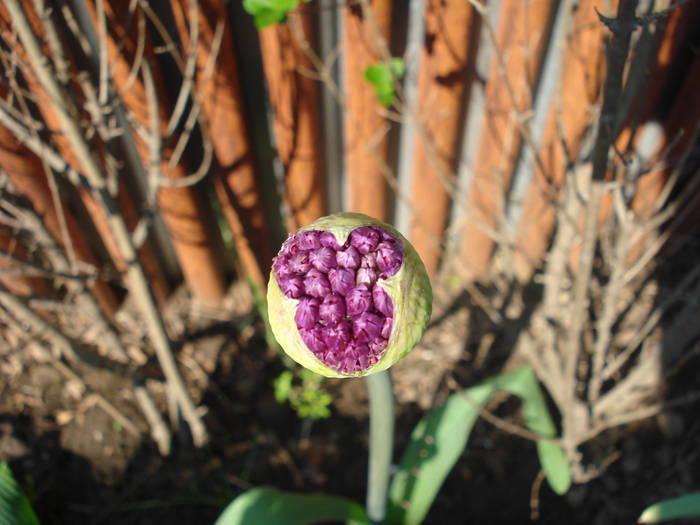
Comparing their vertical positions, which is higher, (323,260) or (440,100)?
(323,260)

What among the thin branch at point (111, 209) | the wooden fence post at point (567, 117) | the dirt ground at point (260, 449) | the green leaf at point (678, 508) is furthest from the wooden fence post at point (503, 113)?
the thin branch at point (111, 209)

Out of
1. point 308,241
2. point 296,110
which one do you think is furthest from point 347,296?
point 296,110

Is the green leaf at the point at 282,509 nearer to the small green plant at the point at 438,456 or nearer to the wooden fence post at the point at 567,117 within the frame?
the small green plant at the point at 438,456

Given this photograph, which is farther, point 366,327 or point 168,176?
point 168,176

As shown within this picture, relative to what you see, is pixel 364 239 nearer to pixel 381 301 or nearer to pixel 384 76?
pixel 381 301

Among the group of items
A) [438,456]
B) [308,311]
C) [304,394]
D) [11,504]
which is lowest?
[304,394]

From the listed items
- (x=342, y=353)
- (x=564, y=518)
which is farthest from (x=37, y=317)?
(x=564, y=518)

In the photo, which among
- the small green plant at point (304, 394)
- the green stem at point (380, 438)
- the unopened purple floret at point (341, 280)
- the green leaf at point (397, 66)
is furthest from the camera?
the small green plant at point (304, 394)
